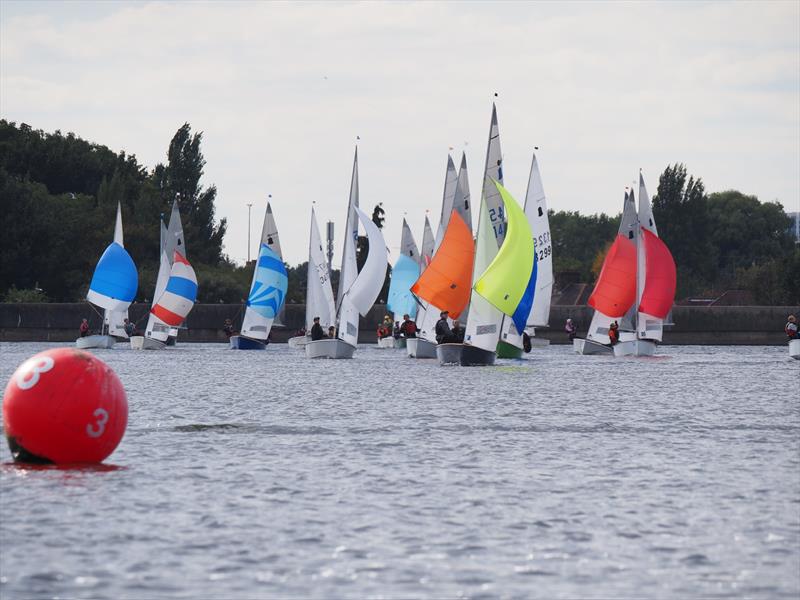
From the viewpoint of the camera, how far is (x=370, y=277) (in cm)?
5934

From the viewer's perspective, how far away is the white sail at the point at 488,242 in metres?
49.9

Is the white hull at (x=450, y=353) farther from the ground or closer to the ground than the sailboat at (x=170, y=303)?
closer to the ground

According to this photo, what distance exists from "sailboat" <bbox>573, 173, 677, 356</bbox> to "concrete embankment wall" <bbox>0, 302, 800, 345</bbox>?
69.4 ft

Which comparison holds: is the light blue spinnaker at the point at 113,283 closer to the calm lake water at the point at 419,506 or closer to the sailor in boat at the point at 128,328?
the sailor in boat at the point at 128,328

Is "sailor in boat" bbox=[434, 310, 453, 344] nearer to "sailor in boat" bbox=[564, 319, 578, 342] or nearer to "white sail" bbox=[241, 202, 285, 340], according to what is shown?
"white sail" bbox=[241, 202, 285, 340]

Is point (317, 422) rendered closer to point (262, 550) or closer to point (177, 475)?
point (177, 475)

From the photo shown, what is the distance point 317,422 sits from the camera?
84.9 feet

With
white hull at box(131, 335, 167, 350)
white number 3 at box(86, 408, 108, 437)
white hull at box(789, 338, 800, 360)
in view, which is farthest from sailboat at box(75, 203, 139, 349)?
white number 3 at box(86, 408, 108, 437)

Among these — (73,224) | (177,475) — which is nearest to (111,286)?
(73,224)

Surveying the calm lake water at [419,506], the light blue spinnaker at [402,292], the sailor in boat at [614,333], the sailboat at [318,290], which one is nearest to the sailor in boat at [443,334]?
the sailor in boat at [614,333]

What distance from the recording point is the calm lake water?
37.3ft

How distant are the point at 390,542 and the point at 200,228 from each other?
106 m

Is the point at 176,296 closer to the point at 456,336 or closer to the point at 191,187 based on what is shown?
the point at 456,336

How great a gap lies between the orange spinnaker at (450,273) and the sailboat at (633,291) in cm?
1124
